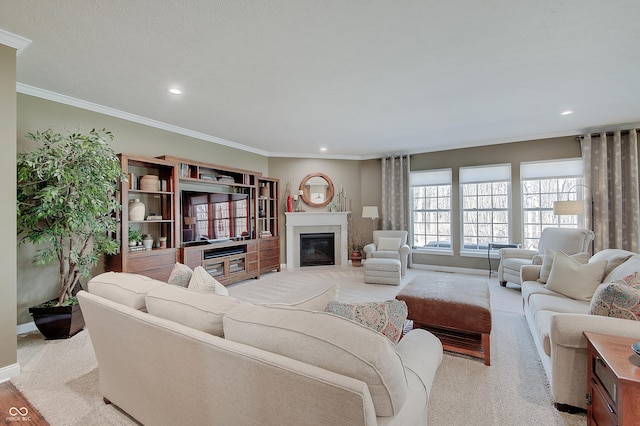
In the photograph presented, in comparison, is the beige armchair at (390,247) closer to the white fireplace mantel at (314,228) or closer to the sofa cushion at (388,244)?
the sofa cushion at (388,244)

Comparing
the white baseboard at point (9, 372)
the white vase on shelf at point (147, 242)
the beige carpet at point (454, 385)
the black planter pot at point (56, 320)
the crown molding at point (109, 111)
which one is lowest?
the beige carpet at point (454, 385)

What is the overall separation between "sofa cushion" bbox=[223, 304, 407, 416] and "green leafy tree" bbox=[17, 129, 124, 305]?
2729 mm

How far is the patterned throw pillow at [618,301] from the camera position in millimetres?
1669

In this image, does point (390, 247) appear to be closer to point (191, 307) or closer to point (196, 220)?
point (196, 220)

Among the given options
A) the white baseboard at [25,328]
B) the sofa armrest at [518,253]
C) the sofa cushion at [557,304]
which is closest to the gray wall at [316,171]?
the sofa armrest at [518,253]

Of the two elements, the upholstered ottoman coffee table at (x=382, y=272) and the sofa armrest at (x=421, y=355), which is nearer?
the sofa armrest at (x=421, y=355)

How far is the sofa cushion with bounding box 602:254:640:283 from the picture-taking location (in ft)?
7.18

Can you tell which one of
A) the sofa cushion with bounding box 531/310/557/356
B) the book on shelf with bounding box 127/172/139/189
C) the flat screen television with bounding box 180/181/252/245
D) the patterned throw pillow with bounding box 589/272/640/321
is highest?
the book on shelf with bounding box 127/172/139/189

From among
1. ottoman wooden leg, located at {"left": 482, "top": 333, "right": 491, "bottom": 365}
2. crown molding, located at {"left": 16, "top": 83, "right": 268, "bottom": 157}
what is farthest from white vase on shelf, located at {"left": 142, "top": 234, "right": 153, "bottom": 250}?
ottoman wooden leg, located at {"left": 482, "top": 333, "right": 491, "bottom": 365}

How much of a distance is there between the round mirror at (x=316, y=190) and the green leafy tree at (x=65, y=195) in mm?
4014

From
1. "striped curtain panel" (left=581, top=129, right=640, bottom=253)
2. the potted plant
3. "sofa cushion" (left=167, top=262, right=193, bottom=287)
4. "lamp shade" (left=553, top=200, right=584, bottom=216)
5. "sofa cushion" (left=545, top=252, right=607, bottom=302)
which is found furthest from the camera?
"striped curtain panel" (left=581, top=129, right=640, bottom=253)

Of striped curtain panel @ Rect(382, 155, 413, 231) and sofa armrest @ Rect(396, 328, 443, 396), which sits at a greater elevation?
striped curtain panel @ Rect(382, 155, 413, 231)

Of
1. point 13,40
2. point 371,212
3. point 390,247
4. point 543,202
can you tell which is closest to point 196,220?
point 13,40

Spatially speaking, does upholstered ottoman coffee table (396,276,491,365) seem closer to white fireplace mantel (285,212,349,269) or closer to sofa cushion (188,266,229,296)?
sofa cushion (188,266,229,296)
